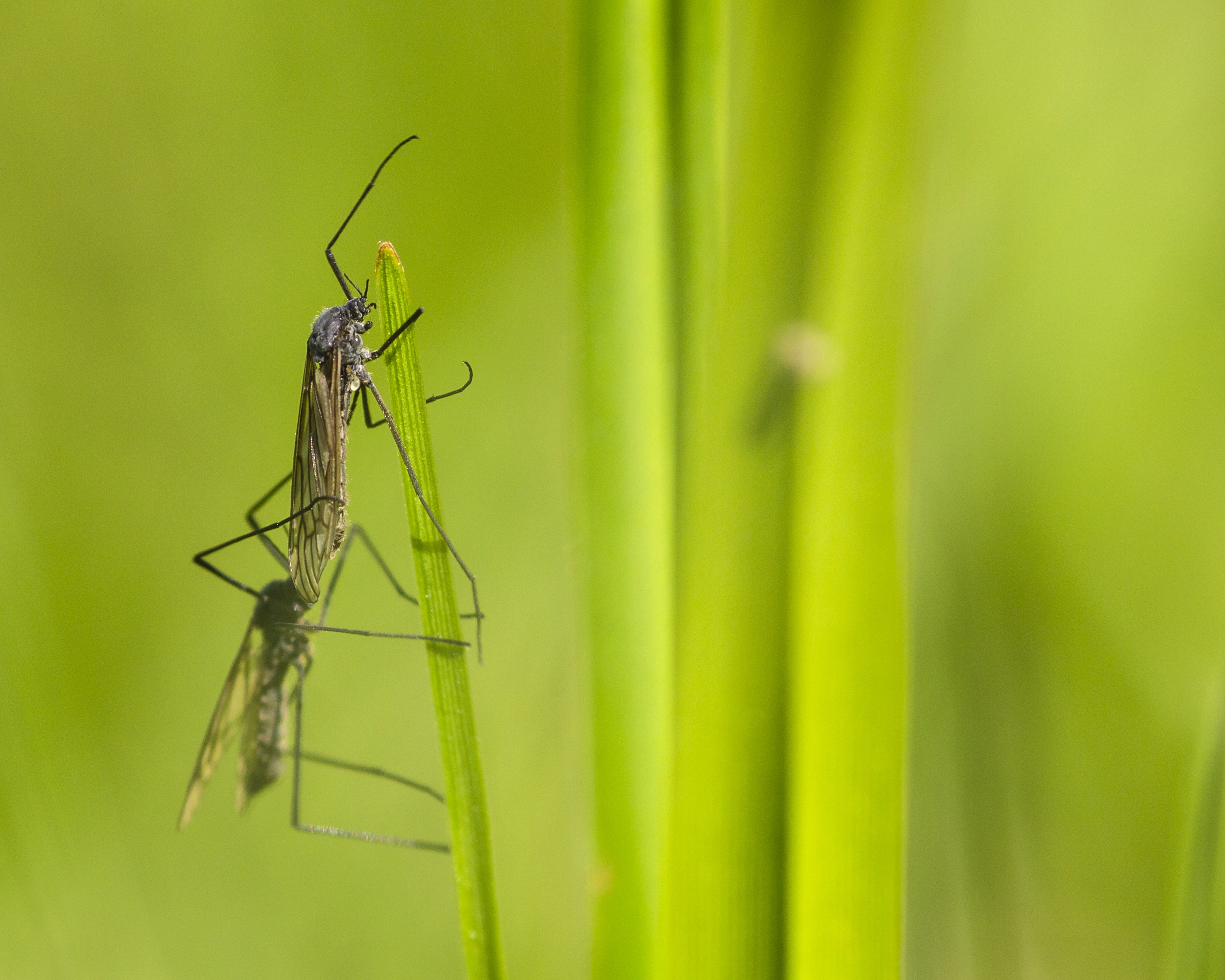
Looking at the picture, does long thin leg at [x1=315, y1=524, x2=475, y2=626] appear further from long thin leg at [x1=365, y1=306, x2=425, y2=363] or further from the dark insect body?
long thin leg at [x1=365, y1=306, x2=425, y2=363]

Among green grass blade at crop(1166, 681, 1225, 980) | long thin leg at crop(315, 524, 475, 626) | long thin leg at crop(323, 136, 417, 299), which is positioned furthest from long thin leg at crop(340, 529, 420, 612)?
green grass blade at crop(1166, 681, 1225, 980)

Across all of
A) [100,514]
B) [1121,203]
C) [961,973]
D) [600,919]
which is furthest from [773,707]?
[100,514]

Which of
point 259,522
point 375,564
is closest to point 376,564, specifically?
point 375,564

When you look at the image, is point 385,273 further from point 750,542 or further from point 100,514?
point 100,514

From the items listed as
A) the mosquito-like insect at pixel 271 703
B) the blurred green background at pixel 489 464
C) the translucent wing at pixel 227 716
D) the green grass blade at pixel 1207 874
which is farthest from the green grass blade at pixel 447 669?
the translucent wing at pixel 227 716

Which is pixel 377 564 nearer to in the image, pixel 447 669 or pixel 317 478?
pixel 317 478
